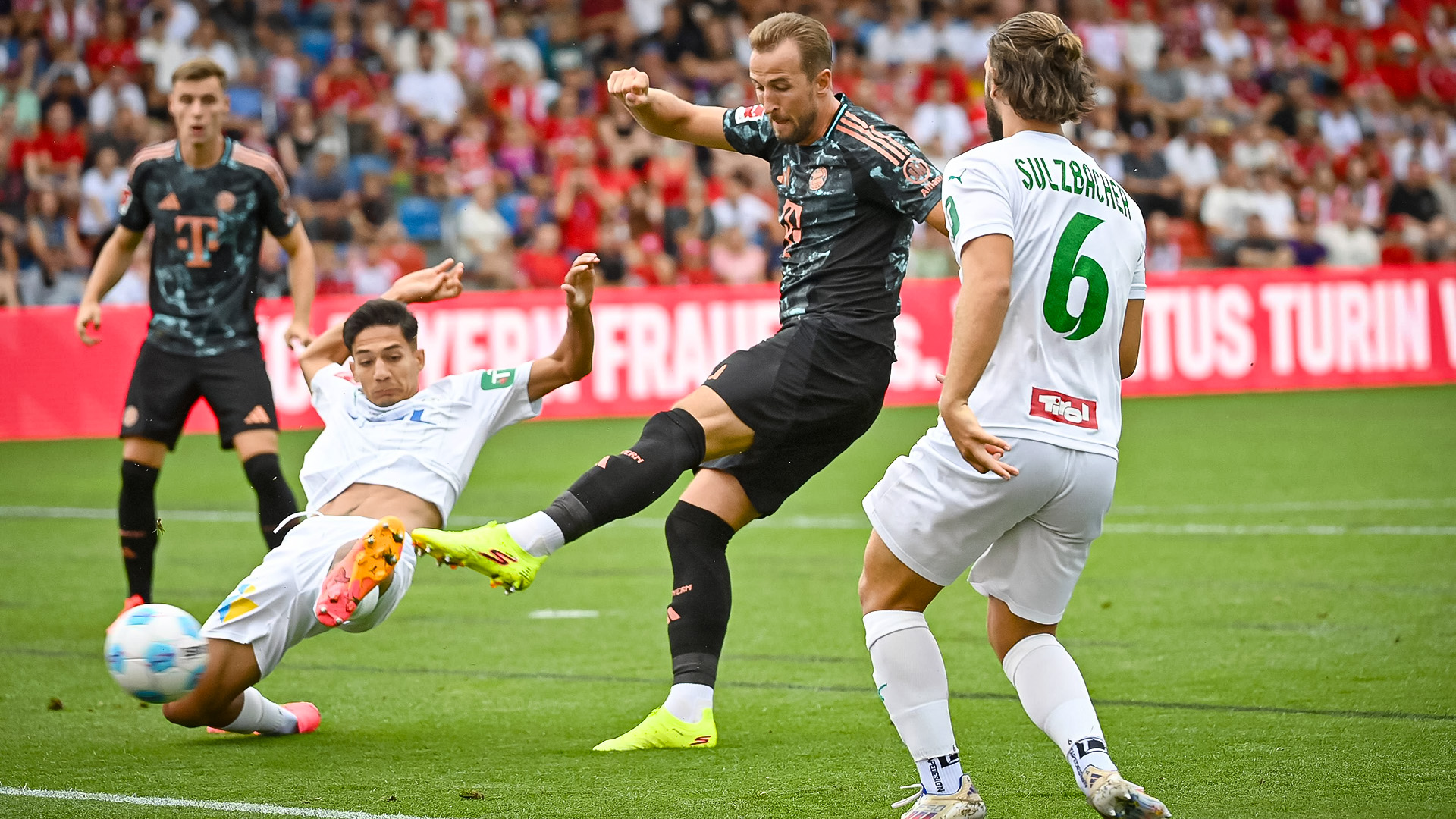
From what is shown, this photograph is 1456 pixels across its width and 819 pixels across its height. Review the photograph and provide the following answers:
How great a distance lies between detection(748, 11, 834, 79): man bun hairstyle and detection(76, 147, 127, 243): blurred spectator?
42.8 ft

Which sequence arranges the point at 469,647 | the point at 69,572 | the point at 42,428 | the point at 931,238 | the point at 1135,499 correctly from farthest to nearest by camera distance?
the point at 931,238
the point at 42,428
the point at 1135,499
the point at 69,572
the point at 469,647

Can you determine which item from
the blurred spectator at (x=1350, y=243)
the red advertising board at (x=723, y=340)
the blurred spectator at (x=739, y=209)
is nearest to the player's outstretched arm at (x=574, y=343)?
the red advertising board at (x=723, y=340)

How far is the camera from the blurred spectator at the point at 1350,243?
20109mm

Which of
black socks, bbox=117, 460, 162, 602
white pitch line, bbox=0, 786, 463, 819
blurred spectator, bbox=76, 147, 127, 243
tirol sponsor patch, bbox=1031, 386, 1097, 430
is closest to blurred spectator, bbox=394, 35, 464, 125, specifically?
blurred spectator, bbox=76, 147, 127, 243

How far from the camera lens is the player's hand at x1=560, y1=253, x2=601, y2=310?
493 centimetres

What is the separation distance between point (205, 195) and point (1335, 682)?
193 inches

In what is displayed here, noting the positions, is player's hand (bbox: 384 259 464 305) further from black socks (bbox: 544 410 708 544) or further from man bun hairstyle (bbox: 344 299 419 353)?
black socks (bbox: 544 410 708 544)

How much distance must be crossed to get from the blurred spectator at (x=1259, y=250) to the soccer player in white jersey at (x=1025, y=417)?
1628cm

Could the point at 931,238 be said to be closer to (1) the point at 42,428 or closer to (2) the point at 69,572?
(1) the point at 42,428

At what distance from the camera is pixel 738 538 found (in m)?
9.99

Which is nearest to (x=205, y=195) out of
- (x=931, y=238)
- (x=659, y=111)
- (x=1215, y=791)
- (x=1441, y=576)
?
(x=659, y=111)

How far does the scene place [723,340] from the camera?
16156mm

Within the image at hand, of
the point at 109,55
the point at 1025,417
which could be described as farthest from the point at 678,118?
the point at 109,55

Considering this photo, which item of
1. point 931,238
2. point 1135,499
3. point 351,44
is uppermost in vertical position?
point 351,44
